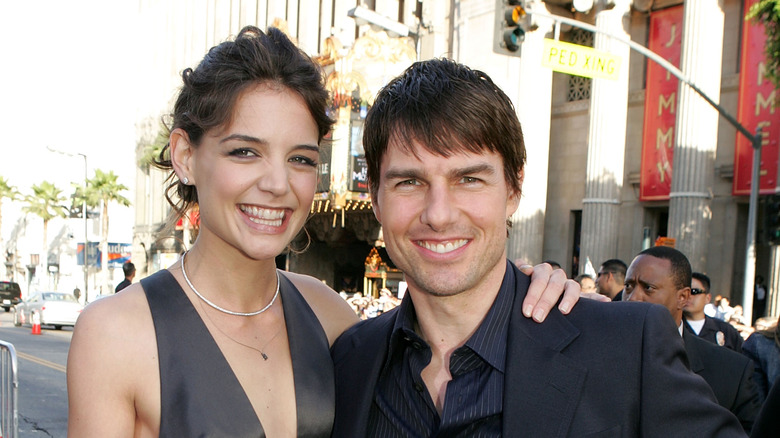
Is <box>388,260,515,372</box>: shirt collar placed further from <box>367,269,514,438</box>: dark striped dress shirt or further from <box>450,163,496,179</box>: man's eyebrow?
<box>450,163,496,179</box>: man's eyebrow

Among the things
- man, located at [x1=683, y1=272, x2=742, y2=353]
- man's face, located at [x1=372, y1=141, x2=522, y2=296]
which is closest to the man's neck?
man, located at [x1=683, y1=272, x2=742, y2=353]

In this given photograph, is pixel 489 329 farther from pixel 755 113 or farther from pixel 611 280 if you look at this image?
pixel 755 113

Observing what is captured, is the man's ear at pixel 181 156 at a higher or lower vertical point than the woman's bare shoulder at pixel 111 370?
higher

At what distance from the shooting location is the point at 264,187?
264cm

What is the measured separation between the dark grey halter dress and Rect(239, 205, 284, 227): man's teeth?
41 cm

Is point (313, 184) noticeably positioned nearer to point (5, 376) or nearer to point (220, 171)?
point (220, 171)

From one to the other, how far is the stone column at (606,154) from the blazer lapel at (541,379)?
18.8m

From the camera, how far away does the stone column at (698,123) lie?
1795 cm

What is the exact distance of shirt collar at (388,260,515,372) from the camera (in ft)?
7.45

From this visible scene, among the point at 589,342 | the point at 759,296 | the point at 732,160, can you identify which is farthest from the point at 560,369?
the point at 732,160

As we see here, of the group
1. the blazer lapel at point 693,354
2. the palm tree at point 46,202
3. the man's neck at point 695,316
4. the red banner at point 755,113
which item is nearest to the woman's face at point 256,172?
the blazer lapel at point 693,354

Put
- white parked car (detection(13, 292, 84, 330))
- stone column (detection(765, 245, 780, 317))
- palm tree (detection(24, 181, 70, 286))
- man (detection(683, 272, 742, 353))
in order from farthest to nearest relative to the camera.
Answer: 1. palm tree (detection(24, 181, 70, 286))
2. white parked car (detection(13, 292, 84, 330))
3. stone column (detection(765, 245, 780, 317))
4. man (detection(683, 272, 742, 353))

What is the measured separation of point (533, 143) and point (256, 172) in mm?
20141

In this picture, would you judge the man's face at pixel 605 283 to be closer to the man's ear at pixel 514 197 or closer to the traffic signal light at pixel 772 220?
the traffic signal light at pixel 772 220
